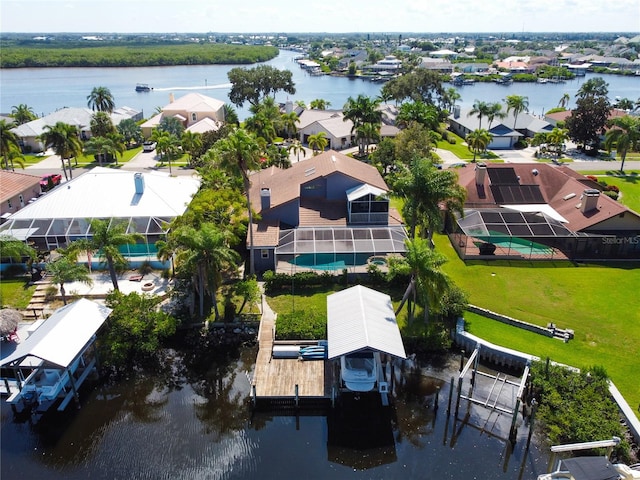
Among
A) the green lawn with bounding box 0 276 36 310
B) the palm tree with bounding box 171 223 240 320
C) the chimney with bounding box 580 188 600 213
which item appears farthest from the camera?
the chimney with bounding box 580 188 600 213

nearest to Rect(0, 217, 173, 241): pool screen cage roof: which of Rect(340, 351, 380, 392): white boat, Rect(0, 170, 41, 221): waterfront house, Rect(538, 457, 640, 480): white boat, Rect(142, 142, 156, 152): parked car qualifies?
Rect(0, 170, 41, 221): waterfront house

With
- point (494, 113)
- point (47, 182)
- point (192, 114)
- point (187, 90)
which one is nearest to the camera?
point (47, 182)

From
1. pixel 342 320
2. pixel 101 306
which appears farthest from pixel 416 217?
pixel 101 306

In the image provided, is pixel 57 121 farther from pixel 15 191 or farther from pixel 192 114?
pixel 15 191

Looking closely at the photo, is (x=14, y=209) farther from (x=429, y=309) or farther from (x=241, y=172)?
(x=429, y=309)

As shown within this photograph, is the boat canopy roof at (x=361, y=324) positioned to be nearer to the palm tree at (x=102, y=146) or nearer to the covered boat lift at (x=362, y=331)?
the covered boat lift at (x=362, y=331)

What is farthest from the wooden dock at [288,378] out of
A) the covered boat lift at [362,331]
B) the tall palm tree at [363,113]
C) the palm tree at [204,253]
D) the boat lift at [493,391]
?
the tall palm tree at [363,113]

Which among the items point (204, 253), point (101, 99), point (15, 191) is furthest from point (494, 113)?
point (15, 191)

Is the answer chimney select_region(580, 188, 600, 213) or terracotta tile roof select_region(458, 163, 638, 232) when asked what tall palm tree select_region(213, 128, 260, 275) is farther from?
chimney select_region(580, 188, 600, 213)
